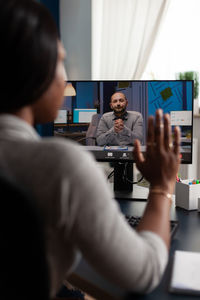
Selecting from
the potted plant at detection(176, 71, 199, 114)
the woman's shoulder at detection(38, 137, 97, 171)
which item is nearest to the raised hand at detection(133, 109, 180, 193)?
the woman's shoulder at detection(38, 137, 97, 171)

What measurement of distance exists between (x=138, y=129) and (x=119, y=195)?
0.95 feet

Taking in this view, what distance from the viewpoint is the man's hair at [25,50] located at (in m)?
0.56

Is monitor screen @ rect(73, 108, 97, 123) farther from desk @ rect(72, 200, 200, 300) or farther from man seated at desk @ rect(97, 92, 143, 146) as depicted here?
desk @ rect(72, 200, 200, 300)

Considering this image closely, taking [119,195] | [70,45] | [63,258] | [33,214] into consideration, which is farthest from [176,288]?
[70,45]

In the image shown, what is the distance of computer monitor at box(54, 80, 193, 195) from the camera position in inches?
60.1

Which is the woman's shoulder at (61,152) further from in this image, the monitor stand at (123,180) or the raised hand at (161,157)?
the monitor stand at (123,180)

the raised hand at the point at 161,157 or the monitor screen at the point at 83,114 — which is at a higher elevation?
the monitor screen at the point at 83,114

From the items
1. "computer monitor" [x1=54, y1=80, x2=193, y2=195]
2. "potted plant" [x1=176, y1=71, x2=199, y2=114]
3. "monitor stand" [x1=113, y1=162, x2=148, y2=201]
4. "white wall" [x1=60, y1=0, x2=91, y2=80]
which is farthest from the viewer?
"white wall" [x1=60, y1=0, x2=91, y2=80]

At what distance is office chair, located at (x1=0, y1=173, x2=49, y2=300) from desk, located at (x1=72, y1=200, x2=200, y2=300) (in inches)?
9.4

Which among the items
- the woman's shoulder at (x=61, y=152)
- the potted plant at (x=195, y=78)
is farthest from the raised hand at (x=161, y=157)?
the potted plant at (x=195, y=78)

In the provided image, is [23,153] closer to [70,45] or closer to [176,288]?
[176,288]

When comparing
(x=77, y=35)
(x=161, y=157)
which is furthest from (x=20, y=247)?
(x=77, y=35)

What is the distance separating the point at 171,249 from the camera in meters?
0.99

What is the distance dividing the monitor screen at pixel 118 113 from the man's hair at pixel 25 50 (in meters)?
0.97
